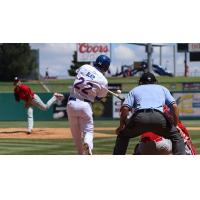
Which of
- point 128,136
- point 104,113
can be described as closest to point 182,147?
point 128,136

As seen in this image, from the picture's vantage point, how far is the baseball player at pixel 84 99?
8414mm

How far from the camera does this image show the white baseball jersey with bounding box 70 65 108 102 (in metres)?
8.48

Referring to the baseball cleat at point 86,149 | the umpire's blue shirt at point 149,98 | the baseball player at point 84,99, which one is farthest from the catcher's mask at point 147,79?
the baseball cleat at point 86,149

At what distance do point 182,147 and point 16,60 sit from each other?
142 feet

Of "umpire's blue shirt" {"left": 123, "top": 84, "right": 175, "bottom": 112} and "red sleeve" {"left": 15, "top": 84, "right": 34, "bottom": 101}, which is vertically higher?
"umpire's blue shirt" {"left": 123, "top": 84, "right": 175, "bottom": 112}

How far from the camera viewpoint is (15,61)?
49.7 m

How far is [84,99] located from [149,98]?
122 centimetres

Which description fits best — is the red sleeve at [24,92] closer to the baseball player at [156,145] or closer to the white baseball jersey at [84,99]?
the white baseball jersey at [84,99]

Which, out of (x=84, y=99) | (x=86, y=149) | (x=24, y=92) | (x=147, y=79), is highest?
(x=147, y=79)

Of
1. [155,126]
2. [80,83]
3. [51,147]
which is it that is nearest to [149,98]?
[155,126]

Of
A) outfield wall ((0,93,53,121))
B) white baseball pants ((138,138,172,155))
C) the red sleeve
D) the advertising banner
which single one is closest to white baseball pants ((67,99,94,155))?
white baseball pants ((138,138,172,155))

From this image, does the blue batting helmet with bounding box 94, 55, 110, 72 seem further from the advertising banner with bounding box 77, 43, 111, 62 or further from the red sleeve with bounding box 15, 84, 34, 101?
the advertising banner with bounding box 77, 43, 111, 62

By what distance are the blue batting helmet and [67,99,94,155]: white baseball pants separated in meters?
0.65

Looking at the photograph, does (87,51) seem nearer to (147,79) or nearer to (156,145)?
(147,79)
